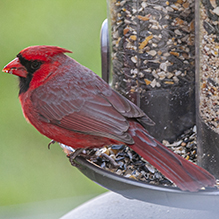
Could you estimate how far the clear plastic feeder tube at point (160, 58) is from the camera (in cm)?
309

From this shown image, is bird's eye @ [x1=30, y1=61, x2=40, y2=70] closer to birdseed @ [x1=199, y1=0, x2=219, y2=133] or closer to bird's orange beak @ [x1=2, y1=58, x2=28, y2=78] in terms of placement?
bird's orange beak @ [x1=2, y1=58, x2=28, y2=78]

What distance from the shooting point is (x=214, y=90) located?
2.79 m

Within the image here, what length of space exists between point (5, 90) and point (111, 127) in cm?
298

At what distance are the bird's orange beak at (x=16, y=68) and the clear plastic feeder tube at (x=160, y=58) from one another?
673 millimetres

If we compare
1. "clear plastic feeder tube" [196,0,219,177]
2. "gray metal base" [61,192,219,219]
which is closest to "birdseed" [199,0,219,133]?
"clear plastic feeder tube" [196,0,219,177]

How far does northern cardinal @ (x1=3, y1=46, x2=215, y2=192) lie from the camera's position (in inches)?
111

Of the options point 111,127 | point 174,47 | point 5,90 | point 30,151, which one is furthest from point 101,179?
point 5,90

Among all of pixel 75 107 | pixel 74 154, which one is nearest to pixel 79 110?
pixel 75 107

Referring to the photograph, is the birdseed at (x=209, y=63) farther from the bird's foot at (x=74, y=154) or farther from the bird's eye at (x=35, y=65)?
the bird's eye at (x=35, y=65)

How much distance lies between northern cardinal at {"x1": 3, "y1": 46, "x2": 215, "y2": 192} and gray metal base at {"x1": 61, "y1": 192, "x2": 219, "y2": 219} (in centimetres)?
56

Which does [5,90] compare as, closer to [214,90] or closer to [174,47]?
[174,47]

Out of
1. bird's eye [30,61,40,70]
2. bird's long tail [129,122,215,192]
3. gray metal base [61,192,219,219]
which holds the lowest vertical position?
gray metal base [61,192,219,219]

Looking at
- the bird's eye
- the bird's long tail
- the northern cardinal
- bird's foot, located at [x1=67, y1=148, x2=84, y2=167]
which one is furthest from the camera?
the bird's eye

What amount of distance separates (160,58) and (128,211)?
1.09 m
